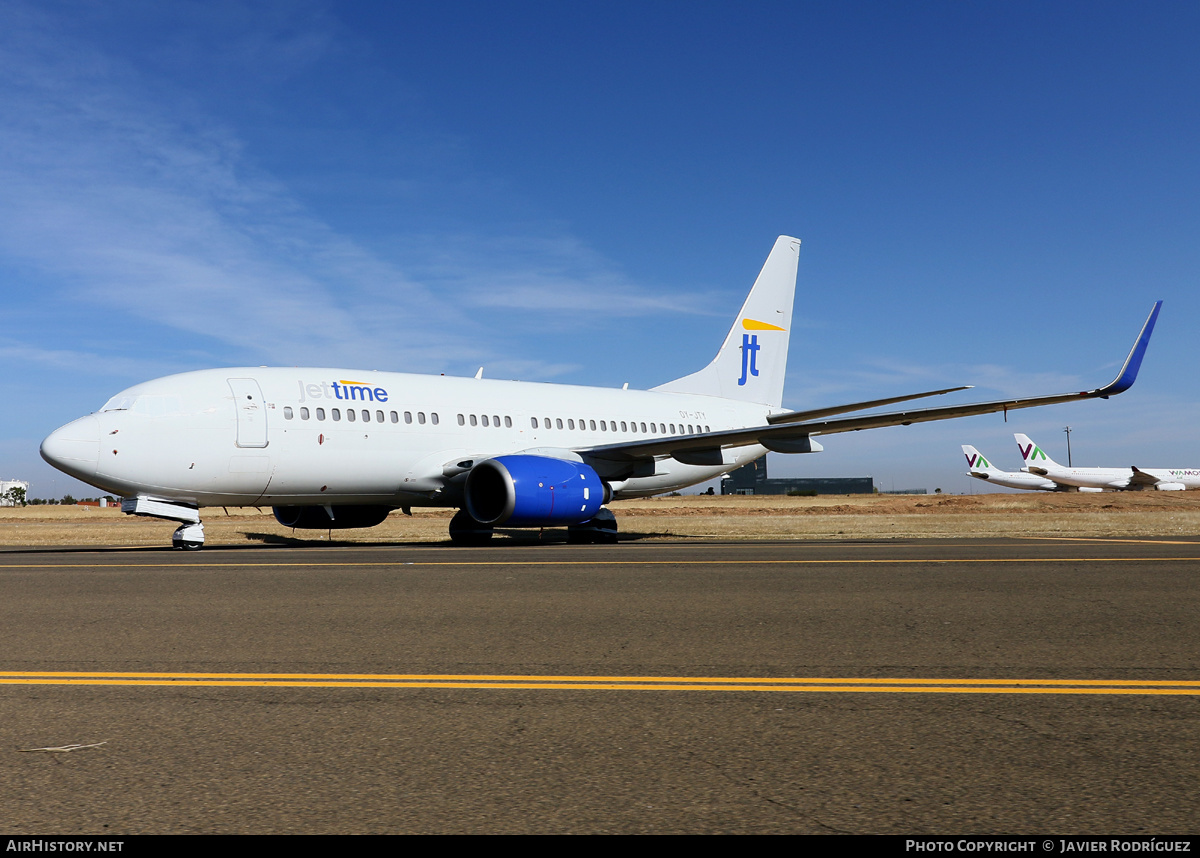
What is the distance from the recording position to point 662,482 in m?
23.3

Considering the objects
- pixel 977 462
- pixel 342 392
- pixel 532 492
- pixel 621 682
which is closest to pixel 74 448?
pixel 342 392

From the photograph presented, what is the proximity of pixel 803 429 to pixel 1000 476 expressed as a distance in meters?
67.7

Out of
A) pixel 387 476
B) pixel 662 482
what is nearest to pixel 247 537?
pixel 387 476

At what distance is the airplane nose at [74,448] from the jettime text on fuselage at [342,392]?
143 inches

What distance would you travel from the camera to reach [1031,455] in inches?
3054

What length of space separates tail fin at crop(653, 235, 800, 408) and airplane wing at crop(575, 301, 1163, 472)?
5561 mm

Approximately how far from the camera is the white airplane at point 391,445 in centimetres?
1523

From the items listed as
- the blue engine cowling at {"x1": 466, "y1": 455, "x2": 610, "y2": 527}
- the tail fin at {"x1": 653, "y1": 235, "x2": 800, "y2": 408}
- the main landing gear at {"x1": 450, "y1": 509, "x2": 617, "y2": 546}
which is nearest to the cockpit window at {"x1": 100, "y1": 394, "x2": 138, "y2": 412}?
the blue engine cowling at {"x1": 466, "y1": 455, "x2": 610, "y2": 527}

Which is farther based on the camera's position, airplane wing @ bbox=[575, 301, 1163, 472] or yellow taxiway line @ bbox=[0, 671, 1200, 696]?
airplane wing @ bbox=[575, 301, 1163, 472]

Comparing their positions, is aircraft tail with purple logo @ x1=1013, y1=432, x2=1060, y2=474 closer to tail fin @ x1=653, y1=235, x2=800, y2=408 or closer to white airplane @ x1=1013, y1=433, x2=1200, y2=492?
white airplane @ x1=1013, y1=433, x2=1200, y2=492

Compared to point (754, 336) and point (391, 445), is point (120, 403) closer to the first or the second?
point (391, 445)

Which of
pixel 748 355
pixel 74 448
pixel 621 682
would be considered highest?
pixel 748 355

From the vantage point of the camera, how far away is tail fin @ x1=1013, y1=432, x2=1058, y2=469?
77438mm

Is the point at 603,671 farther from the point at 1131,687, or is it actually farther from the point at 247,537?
the point at 247,537
